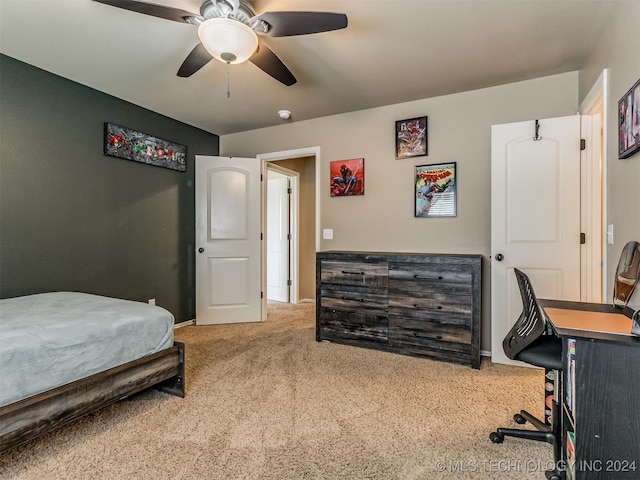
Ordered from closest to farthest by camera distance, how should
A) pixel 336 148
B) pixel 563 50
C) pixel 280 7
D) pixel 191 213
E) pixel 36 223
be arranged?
1. pixel 280 7
2. pixel 563 50
3. pixel 36 223
4. pixel 336 148
5. pixel 191 213

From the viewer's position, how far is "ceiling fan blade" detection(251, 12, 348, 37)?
163cm

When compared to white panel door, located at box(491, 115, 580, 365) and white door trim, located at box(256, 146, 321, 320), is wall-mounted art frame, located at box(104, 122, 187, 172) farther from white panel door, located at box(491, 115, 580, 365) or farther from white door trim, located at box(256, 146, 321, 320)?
white panel door, located at box(491, 115, 580, 365)

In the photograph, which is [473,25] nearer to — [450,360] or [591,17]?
[591,17]

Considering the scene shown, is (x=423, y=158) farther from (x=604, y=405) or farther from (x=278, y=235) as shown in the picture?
(x=278, y=235)

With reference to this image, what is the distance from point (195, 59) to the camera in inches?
81.5

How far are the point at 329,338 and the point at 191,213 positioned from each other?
226 centimetres

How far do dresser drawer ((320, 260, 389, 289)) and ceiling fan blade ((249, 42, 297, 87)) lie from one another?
5.47ft

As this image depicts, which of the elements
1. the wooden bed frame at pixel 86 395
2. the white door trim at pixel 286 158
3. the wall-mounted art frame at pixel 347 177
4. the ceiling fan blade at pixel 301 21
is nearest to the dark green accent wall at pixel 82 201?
the white door trim at pixel 286 158

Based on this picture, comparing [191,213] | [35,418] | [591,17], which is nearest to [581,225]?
[591,17]

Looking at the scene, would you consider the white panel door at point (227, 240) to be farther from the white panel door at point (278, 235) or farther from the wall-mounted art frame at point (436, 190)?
the wall-mounted art frame at point (436, 190)

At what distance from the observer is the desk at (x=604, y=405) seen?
1154 mm

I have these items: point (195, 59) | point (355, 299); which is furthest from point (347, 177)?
point (195, 59)

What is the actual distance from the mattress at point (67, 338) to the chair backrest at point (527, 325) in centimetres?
199

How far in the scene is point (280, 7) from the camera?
1.94m
